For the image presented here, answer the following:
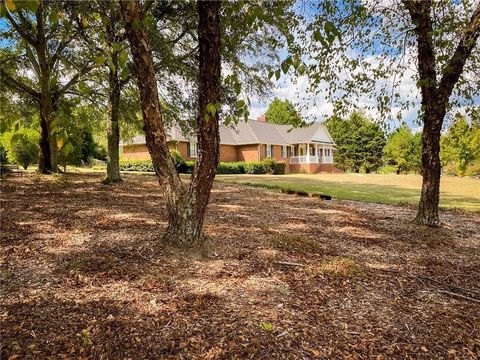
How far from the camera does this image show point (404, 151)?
155 feet

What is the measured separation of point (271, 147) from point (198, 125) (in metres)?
35.5

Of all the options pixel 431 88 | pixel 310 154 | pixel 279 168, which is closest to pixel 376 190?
pixel 431 88

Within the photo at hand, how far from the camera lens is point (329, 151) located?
152 ft

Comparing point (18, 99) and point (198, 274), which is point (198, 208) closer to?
point (198, 274)

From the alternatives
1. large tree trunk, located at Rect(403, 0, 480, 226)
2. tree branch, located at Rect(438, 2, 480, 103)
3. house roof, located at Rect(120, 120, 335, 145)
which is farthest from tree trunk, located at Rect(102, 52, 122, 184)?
house roof, located at Rect(120, 120, 335, 145)

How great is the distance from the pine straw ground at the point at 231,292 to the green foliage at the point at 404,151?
4462 cm

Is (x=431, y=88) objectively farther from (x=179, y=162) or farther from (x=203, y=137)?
(x=179, y=162)

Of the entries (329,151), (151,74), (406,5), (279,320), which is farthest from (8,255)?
(329,151)

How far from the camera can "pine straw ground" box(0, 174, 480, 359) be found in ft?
9.42

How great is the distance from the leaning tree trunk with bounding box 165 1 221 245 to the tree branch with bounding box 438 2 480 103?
4.70 m

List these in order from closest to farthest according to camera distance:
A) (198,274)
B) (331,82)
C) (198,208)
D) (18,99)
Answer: (198,274) < (198,208) < (331,82) < (18,99)

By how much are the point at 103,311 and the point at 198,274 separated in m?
1.27

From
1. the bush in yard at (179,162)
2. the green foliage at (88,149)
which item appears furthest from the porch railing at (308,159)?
the green foliage at (88,149)

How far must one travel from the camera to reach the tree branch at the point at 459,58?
6216mm
